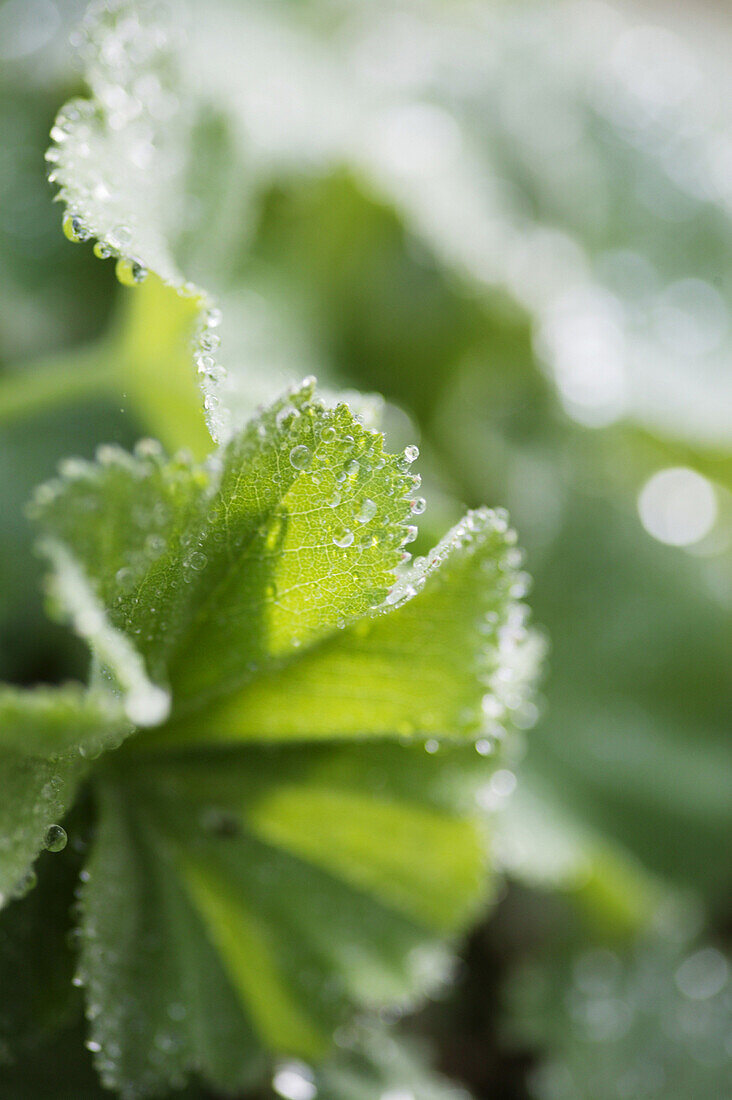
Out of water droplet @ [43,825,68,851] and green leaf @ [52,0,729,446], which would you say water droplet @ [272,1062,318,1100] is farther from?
green leaf @ [52,0,729,446]

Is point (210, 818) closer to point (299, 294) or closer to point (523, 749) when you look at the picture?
point (523, 749)

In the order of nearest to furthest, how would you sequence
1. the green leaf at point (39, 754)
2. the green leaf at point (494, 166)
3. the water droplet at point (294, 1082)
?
1. the green leaf at point (39, 754)
2. the water droplet at point (294, 1082)
3. the green leaf at point (494, 166)

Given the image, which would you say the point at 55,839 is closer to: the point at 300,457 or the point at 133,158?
the point at 300,457

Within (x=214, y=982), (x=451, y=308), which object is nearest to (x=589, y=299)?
(x=451, y=308)

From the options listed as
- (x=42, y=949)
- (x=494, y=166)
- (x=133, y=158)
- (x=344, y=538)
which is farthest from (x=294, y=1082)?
(x=494, y=166)

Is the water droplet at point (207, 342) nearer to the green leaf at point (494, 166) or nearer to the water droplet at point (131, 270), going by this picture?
the water droplet at point (131, 270)

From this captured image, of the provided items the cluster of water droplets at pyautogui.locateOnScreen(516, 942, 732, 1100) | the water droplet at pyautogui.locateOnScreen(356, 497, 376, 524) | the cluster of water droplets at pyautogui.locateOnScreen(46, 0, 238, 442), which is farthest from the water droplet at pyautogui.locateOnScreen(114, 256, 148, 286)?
the cluster of water droplets at pyautogui.locateOnScreen(516, 942, 732, 1100)

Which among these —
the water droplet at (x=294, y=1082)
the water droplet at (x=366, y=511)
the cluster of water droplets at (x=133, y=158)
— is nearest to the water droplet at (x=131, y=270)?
the cluster of water droplets at (x=133, y=158)
